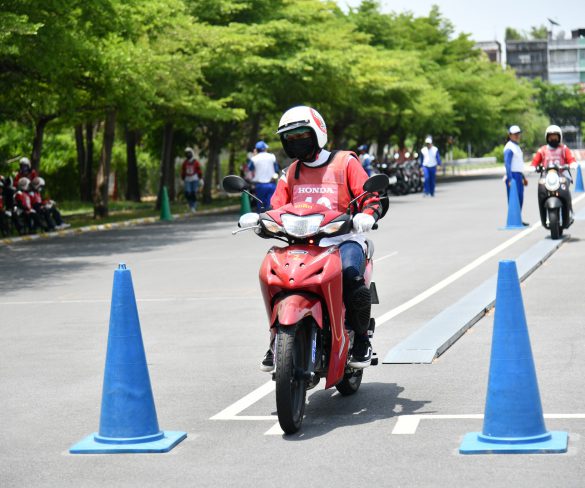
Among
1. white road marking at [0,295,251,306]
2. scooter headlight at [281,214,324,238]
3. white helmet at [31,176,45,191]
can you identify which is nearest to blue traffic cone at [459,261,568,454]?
scooter headlight at [281,214,324,238]

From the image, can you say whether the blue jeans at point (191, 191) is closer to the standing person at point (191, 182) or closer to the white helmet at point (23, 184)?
the standing person at point (191, 182)

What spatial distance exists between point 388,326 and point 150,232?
17.5 metres

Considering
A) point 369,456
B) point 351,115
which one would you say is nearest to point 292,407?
point 369,456

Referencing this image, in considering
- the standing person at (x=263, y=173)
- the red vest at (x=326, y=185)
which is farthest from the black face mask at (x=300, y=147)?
the standing person at (x=263, y=173)

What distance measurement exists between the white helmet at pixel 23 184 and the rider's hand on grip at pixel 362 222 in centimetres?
2090

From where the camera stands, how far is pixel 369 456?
686cm

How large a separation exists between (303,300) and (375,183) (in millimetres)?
878

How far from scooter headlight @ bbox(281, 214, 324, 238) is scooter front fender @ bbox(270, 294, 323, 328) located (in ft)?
1.26

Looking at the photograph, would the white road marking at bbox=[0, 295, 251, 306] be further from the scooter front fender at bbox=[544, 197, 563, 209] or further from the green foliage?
the green foliage

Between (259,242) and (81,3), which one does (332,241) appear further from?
(81,3)

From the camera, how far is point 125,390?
7270mm

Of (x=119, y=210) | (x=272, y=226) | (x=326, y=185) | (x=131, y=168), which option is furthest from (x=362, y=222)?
(x=131, y=168)

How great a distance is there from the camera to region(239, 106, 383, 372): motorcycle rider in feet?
26.4

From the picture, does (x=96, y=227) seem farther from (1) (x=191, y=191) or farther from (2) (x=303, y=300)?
(2) (x=303, y=300)
